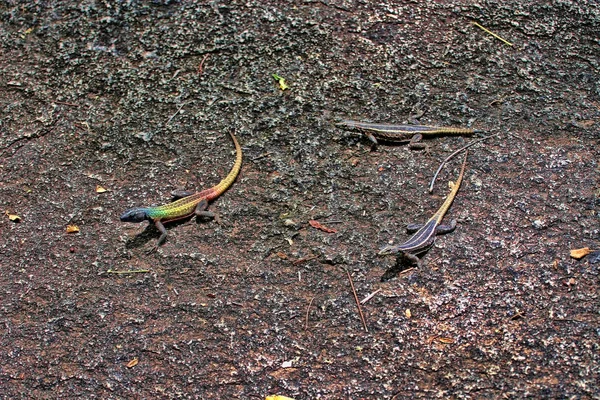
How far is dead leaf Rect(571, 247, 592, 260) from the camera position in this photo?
13.3 ft

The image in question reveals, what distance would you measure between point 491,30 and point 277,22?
2251 millimetres

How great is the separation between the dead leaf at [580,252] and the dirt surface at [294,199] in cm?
4

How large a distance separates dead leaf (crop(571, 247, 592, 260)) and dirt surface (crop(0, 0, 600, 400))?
4cm

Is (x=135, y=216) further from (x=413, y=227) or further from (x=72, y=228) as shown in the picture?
(x=413, y=227)

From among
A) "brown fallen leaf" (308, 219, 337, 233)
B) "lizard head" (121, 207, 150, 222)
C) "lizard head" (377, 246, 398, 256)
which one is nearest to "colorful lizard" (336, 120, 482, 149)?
"brown fallen leaf" (308, 219, 337, 233)

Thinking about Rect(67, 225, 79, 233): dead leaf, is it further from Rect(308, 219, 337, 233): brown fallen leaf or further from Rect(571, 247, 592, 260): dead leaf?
Rect(571, 247, 592, 260): dead leaf

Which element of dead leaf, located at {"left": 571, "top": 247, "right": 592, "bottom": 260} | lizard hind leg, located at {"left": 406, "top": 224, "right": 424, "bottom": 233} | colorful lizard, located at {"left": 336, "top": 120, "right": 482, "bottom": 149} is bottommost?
lizard hind leg, located at {"left": 406, "top": 224, "right": 424, "bottom": 233}

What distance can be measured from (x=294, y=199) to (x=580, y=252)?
2245mm

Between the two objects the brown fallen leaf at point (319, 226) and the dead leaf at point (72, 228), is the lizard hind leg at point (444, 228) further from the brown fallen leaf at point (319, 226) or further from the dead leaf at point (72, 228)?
the dead leaf at point (72, 228)

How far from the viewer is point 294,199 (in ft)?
15.4

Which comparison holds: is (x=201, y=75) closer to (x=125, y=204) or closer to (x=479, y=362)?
(x=125, y=204)

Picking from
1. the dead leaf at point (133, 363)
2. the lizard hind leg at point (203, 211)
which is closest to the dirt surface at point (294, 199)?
the dead leaf at point (133, 363)

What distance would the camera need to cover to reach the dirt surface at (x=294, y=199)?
149 inches

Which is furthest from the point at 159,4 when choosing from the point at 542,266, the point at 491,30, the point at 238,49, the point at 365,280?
the point at 542,266
